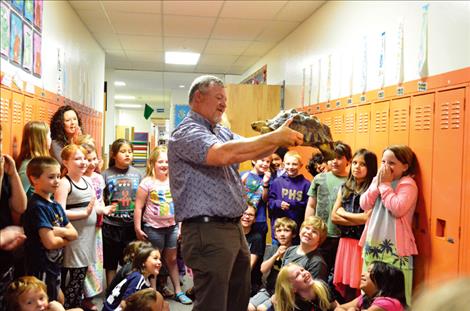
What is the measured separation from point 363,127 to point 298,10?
2.06m

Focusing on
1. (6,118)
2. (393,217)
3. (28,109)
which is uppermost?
(28,109)

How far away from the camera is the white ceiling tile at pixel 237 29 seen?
5883 mm

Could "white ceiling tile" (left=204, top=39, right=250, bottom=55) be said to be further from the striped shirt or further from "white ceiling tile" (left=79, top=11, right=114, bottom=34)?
the striped shirt

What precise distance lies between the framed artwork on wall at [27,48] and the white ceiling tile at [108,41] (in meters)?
3.29

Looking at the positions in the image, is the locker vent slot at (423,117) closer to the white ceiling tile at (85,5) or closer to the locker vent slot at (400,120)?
the locker vent slot at (400,120)

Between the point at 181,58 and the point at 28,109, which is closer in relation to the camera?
the point at 28,109

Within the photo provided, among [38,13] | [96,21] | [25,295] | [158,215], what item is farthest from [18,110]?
[96,21]

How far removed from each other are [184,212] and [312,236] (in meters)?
1.47

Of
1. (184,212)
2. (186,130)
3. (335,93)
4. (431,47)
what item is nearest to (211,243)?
(184,212)

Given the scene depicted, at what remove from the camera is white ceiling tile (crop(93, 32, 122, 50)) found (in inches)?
277

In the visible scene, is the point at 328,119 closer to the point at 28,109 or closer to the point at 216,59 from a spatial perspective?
the point at 28,109

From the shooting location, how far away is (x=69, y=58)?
5.43 m

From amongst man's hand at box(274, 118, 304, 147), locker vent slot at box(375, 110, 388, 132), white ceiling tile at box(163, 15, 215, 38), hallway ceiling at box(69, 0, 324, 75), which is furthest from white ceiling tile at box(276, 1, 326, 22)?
man's hand at box(274, 118, 304, 147)

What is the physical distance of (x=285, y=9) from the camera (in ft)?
17.3
